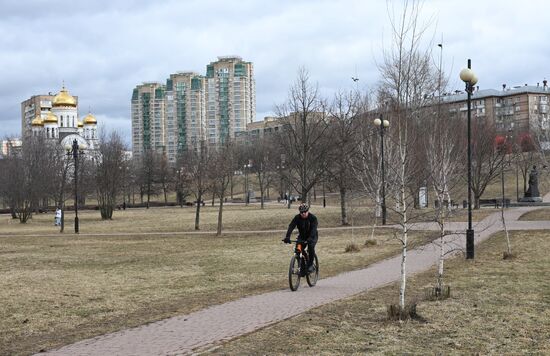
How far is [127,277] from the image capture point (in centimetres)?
1506

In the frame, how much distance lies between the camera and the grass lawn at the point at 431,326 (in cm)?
688

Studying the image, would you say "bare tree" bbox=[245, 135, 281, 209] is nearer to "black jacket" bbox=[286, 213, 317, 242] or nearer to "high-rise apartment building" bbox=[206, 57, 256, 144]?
"high-rise apartment building" bbox=[206, 57, 256, 144]

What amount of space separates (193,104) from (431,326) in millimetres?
135906

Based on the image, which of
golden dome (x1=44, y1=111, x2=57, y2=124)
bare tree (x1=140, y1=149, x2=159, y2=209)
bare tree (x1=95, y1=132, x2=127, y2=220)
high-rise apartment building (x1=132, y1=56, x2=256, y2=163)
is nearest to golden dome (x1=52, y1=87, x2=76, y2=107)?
golden dome (x1=44, y1=111, x2=57, y2=124)

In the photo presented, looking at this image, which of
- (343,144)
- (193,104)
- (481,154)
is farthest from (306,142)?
(193,104)

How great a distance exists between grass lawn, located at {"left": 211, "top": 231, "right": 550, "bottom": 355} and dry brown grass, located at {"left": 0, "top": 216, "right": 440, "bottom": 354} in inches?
94.1

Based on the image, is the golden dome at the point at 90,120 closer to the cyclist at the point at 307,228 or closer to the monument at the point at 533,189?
the monument at the point at 533,189

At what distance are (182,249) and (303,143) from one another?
8705 mm

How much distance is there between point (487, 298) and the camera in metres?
10.1

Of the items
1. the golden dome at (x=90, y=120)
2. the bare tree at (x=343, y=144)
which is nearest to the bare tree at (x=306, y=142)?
the bare tree at (x=343, y=144)

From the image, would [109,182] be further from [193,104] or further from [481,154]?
[193,104]

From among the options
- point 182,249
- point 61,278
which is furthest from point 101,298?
point 182,249

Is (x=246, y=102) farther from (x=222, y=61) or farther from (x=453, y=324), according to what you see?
(x=453, y=324)

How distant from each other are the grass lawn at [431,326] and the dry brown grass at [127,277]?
2.39 m
